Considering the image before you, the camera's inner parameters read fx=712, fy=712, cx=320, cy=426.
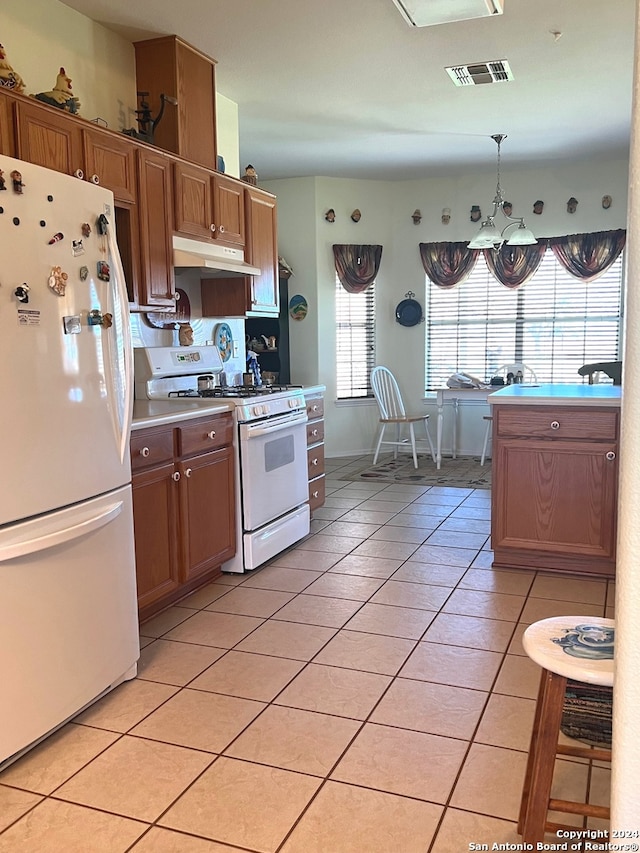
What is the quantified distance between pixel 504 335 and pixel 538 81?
291 centimetres

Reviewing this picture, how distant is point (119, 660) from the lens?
2402mm

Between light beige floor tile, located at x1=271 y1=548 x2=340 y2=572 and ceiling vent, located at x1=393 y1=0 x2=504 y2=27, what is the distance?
2.67 m

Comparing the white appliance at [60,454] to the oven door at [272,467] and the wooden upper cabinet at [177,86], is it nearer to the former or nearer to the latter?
the oven door at [272,467]

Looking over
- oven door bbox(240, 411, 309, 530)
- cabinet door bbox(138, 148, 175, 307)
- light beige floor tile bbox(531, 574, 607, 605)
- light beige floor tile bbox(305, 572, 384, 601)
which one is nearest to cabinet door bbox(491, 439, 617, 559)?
light beige floor tile bbox(531, 574, 607, 605)

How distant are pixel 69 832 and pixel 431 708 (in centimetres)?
113

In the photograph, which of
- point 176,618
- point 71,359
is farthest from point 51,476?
point 176,618

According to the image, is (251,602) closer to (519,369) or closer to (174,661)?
(174,661)

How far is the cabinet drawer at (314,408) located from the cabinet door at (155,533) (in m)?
1.57

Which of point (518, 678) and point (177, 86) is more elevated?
point (177, 86)

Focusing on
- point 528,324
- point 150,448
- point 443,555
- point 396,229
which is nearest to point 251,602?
point 150,448

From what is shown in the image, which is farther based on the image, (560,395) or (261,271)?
(261,271)

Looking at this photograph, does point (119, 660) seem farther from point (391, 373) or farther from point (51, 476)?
point (391, 373)

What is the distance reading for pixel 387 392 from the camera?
6.93 meters

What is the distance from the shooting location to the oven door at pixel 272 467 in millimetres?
3588
